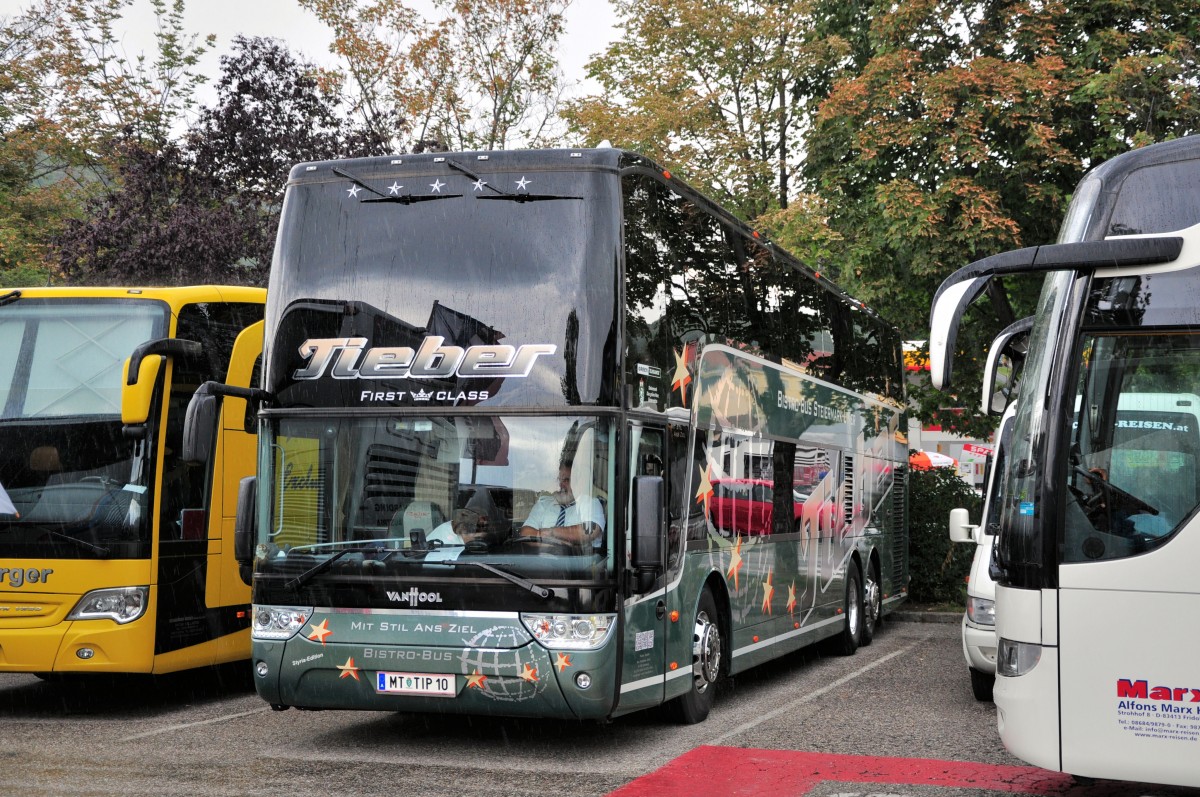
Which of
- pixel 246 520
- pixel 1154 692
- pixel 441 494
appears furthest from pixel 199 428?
pixel 1154 692

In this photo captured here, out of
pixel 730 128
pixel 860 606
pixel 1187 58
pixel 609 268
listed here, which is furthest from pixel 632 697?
pixel 730 128

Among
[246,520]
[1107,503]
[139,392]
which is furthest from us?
[139,392]

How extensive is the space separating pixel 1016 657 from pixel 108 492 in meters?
7.10

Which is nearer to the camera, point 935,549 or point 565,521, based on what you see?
point 565,521

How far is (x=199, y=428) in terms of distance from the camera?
841 cm

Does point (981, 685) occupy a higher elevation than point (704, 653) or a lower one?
lower

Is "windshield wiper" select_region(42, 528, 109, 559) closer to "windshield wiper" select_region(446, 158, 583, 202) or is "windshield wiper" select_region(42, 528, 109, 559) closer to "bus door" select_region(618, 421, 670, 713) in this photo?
"windshield wiper" select_region(446, 158, 583, 202)

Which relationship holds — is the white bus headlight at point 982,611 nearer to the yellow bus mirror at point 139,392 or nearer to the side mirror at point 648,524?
the side mirror at point 648,524

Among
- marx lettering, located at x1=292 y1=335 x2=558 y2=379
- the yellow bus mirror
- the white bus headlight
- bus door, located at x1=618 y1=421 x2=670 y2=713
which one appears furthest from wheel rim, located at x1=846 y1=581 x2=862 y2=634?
the yellow bus mirror

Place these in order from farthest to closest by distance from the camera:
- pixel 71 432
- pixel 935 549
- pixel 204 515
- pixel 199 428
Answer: pixel 935 549 → pixel 204 515 → pixel 71 432 → pixel 199 428

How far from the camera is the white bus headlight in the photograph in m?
10.7

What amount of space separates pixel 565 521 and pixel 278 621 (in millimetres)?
2051

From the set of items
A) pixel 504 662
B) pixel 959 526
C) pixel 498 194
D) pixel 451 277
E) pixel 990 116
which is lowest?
pixel 504 662

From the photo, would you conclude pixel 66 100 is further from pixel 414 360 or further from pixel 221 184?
pixel 414 360
